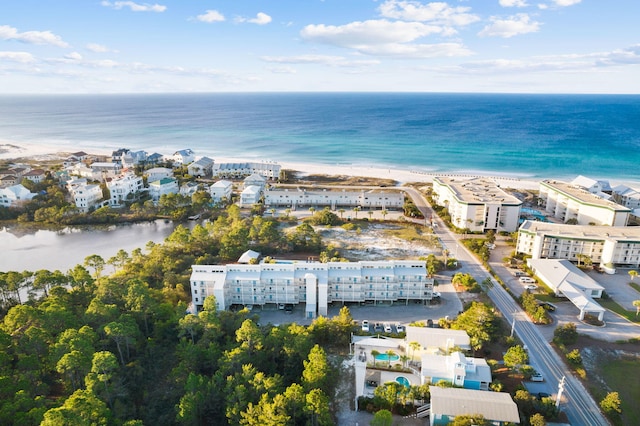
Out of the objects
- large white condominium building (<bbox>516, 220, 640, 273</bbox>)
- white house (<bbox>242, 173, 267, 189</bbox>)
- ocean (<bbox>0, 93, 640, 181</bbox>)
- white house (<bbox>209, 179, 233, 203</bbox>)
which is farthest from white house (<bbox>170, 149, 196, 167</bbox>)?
large white condominium building (<bbox>516, 220, 640, 273</bbox>)

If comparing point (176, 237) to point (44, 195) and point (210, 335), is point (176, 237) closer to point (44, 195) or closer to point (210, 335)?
point (210, 335)

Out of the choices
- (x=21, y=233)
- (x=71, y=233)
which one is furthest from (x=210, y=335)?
(x=21, y=233)

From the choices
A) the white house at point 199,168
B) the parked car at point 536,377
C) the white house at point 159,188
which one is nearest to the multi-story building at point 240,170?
the white house at point 199,168

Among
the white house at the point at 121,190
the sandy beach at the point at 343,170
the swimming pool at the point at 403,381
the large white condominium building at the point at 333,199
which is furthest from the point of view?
the sandy beach at the point at 343,170

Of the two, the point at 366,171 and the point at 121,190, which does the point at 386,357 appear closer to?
the point at 121,190

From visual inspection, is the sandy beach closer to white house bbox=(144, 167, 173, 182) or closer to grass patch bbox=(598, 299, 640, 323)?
white house bbox=(144, 167, 173, 182)

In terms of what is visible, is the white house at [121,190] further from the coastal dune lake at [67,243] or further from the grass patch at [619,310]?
the grass patch at [619,310]

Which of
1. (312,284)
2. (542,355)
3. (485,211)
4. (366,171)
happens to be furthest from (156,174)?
(542,355)
